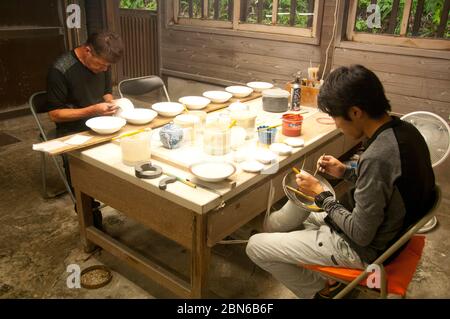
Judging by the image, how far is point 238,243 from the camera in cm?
285

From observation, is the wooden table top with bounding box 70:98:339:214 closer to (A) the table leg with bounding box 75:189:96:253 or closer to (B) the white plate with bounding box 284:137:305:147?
(B) the white plate with bounding box 284:137:305:147

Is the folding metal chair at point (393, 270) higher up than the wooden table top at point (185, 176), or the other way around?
the wooden table top at point (185, 176)

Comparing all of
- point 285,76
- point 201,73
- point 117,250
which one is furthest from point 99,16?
point 117,250

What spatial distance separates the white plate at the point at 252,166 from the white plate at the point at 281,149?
225 millimetres

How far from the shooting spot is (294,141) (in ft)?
8.00

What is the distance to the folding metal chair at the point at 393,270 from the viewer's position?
5.22 ft

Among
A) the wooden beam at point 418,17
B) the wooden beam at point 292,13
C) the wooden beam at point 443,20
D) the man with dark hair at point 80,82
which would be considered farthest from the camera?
the wooden beam at point 292,13

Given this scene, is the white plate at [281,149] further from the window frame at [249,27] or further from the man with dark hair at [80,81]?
the window frame at [249,27]

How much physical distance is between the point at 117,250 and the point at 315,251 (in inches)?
49.6

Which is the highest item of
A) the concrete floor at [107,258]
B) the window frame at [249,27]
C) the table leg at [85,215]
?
the window frame at [249,27]

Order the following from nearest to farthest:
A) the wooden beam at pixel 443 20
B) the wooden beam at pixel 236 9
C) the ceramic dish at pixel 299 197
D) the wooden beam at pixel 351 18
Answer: the ceramic dish at pixel 299 197, the wooden beam at pixel 443 20, the wooden beam at pixel 351 18, the wooden beam at pixel 236 9

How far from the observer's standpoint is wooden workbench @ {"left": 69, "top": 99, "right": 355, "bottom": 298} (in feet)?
6.01

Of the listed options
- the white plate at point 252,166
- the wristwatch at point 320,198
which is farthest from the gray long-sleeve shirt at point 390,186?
the white plate at point 252,166

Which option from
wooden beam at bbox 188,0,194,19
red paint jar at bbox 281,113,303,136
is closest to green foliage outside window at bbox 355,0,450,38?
red paint jar at bbox 281,113,303,136
